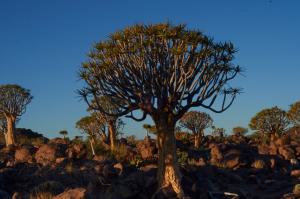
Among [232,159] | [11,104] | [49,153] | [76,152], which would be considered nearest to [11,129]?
[11,104]

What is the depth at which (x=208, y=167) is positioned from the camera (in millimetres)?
16438

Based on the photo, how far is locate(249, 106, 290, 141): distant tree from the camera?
33.6 meters

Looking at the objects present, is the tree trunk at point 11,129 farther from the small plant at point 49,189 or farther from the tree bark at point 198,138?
the small plant at point 49,189

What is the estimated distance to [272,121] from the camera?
111ft

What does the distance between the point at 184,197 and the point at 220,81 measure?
3543 mm

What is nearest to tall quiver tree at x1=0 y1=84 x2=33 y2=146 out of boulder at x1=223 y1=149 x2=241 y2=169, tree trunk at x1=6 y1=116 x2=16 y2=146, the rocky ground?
tree trunk at x1=6 y1=116 x2=16 y2=146

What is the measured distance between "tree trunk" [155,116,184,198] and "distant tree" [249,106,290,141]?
21.7 meters

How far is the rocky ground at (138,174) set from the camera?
13102 mm

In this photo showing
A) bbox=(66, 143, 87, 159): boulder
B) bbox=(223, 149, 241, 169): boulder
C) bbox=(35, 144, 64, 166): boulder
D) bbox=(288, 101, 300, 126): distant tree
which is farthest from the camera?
bbox=(288, 101, 300, 126): distant tree

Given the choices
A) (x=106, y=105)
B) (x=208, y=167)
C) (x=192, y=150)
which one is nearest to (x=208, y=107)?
(x=208, y=167)

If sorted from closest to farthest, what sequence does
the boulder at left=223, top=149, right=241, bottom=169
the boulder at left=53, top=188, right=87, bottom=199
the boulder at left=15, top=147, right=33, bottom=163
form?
the boulder at left=53, top=188, right=87, bottom=199, the boulder at left=223, top=149, right=241, bottom=169, the boulder at left=15, top=147, right=33, bottom=163

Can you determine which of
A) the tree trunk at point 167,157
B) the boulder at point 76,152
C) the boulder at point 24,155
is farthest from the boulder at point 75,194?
the boulder at point 24,155

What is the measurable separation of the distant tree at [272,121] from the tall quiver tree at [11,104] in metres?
17.1

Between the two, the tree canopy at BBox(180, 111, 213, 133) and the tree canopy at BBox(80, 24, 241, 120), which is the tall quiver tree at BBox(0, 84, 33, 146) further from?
the tree canopy at BBox(80, 24, 241, 120)
